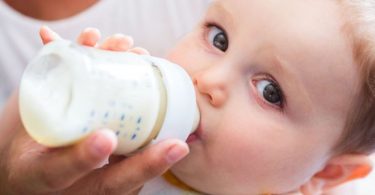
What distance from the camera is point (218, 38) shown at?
1.00m

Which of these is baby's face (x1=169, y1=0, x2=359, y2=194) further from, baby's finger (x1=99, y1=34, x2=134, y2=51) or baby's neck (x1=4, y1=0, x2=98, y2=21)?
baby's neck (x1=4, y1=0, x2=98, y2=21)

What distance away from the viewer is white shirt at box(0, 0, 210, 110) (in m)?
1.38

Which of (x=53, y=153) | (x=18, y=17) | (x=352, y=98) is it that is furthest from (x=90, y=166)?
(x=18, y=17)

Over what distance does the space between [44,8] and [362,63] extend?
79 centimetres

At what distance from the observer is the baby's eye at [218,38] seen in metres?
0.98

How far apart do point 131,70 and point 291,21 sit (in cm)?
33

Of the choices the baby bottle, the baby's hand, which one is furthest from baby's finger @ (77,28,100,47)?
the baby bottle

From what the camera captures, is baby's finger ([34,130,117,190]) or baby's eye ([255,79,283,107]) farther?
baby's eye ([255,79,283,107])

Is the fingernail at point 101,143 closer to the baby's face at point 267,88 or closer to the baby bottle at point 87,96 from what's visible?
the baby bottle at point 87,96

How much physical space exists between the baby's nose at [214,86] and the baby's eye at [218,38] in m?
0.09

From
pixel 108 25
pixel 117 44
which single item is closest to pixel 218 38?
pixel 117 44

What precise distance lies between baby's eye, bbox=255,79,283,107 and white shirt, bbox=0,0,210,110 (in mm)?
526

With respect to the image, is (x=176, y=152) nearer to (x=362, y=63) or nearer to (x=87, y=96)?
(x=87, y=96)

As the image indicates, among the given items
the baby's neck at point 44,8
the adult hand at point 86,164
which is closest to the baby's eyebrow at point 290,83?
the adult hand at point 86,164
